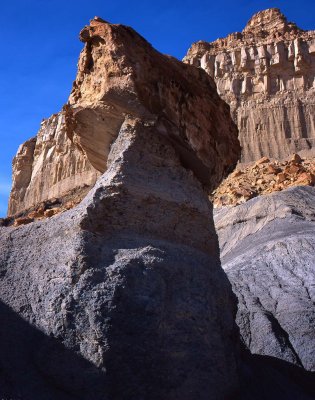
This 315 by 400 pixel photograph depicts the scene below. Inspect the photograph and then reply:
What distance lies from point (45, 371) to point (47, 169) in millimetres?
52758

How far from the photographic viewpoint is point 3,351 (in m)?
4.72

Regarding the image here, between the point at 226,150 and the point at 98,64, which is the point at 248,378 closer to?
the point at 226,150

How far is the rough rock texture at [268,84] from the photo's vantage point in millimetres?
45594

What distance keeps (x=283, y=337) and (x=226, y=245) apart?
32.3 ft

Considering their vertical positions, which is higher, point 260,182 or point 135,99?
point 260,182

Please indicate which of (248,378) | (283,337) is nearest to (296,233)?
(283,337)

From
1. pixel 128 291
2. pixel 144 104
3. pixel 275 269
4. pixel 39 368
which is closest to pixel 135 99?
pixel 144 104

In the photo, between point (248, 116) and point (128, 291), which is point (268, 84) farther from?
point (128, 291)

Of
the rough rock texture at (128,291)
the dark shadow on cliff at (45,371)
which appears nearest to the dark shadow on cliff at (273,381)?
the rough rock texture at (128,291)

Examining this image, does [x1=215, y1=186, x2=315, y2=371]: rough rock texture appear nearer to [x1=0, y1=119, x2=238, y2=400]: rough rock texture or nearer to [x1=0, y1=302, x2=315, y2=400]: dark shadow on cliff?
[x1=0, y1=119, x2=238, y2=400]: rough rock texture

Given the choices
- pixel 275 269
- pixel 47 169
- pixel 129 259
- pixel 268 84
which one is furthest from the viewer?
pixel 47 169

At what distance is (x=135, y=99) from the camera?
634 cm

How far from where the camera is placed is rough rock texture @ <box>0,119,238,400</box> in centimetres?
473

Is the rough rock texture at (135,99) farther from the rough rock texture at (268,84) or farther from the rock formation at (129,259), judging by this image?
the rough rock texture at (268,84)
